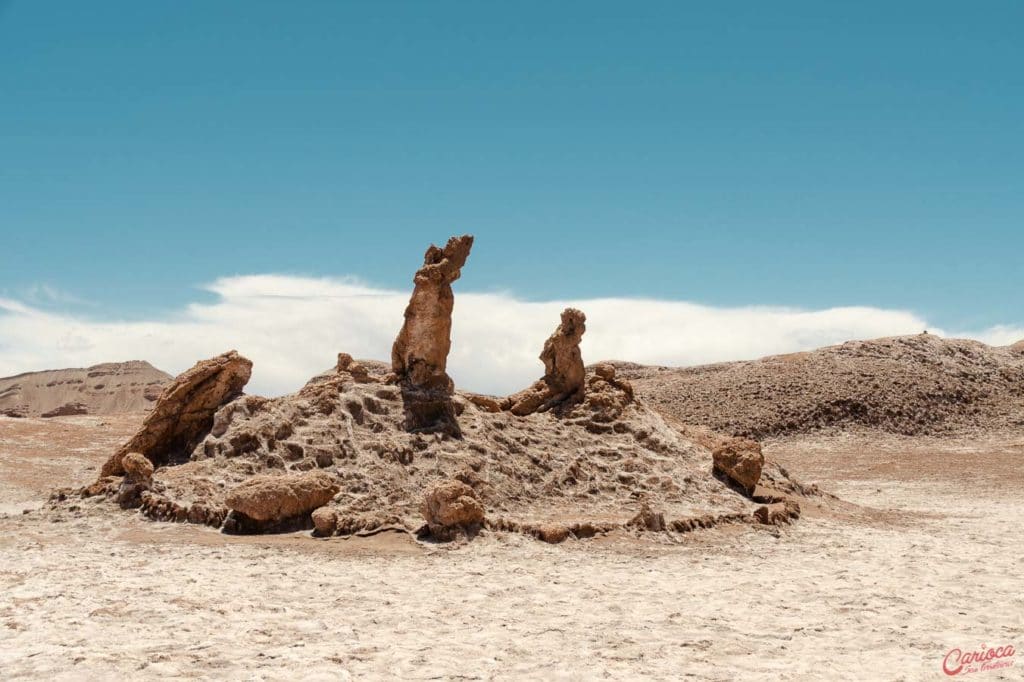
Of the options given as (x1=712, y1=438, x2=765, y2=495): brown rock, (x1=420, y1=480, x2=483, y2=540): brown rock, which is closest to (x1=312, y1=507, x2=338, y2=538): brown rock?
(x1=420, y1=480, x2=483, y2=540): brown rock

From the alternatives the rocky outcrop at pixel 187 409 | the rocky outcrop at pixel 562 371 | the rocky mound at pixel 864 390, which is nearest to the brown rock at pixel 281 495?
the rocky outcrop at pixel 187 409

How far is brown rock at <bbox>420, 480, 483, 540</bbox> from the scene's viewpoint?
34.8ft

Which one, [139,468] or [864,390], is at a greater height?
[864,390]

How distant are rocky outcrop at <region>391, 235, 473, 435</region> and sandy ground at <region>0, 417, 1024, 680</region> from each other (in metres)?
3.80

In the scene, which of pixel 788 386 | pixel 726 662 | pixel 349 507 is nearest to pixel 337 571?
pixel 349 507

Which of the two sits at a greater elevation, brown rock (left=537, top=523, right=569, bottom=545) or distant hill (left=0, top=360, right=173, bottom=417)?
distant hill (left=0, top=360, right=173, bottom=417)

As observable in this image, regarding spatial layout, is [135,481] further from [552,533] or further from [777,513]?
[777,513]

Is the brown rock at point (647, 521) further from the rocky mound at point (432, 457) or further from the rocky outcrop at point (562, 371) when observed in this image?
the rocky outcrop at point (562, 371)

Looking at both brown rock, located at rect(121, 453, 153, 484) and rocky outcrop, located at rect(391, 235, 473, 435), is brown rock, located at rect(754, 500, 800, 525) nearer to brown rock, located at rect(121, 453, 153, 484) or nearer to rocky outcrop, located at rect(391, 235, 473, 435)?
rocky outcrop, located at rect(391, 235, 473, 435)

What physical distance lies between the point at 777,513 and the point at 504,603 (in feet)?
19.7

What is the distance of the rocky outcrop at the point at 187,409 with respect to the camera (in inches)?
553

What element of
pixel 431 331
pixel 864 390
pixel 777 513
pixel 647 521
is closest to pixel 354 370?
pixel 431 331

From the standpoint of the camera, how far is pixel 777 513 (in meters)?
12.6

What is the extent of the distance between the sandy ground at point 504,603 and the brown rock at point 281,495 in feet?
1.70
